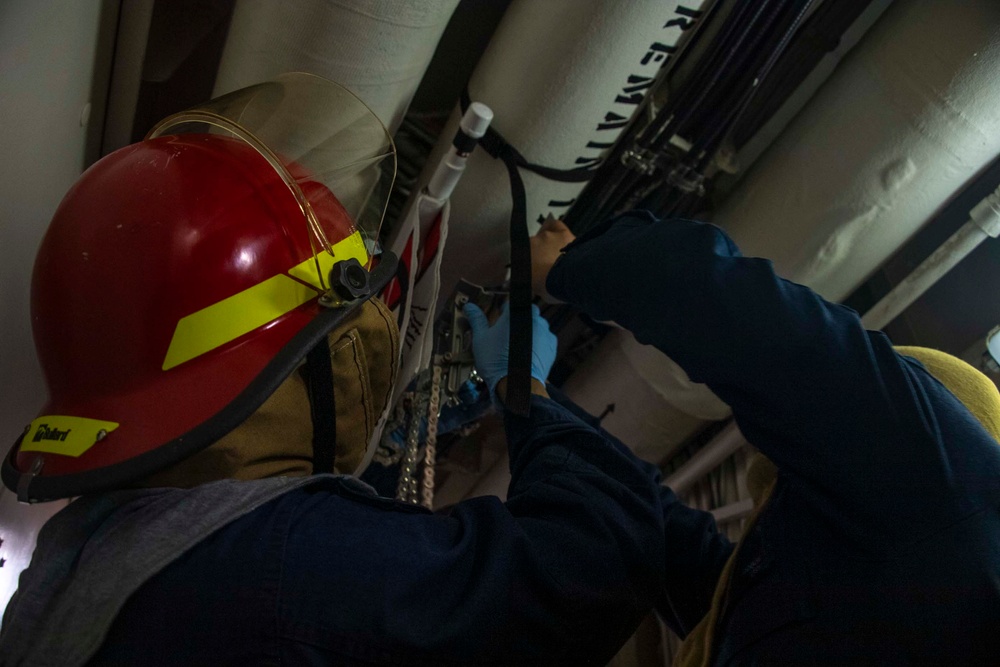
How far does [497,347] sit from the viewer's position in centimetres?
123

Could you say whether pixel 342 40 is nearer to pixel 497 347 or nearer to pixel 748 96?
pixel 497 347

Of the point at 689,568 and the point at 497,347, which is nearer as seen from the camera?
the point at 689,568

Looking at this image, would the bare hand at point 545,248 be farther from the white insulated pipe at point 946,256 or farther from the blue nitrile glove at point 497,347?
the white insulated pipe at point 946,256

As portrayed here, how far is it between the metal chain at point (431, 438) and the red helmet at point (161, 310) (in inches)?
12.8

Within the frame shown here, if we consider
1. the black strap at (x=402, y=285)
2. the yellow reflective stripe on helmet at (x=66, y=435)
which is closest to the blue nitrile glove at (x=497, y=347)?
the black strap at (x=402, y=285)

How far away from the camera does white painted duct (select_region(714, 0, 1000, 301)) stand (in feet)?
3.39

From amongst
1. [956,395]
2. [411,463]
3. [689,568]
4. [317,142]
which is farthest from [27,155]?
[956,395]

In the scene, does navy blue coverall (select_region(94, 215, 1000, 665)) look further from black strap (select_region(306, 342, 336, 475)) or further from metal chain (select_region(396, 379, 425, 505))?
metal chain (select_region(396, 379, 425, 505))

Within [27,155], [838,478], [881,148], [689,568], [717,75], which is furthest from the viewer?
[717,75]

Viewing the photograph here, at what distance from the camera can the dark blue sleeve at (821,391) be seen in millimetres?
584

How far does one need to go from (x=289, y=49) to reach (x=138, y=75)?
42cm

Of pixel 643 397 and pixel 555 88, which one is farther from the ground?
pixel 555 88

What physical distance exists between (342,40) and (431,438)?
0.73m

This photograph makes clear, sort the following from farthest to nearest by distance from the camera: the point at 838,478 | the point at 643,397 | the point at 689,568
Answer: the point at 643,397 → the point at 689,568 → the point at 838,478
